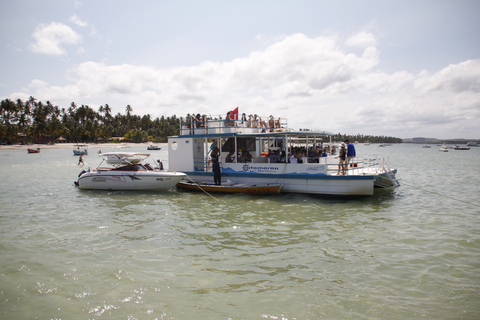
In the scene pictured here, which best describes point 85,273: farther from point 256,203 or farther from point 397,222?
point 397,222

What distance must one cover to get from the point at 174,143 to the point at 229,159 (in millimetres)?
3983

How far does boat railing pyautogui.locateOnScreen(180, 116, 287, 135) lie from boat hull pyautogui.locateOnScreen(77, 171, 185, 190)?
3.08m

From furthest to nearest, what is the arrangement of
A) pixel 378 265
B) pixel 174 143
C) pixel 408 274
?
pixel 174 143
pixel 378 265
pixel 408 274

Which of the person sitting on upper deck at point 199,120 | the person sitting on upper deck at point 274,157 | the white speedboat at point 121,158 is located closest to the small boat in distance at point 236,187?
the person sitting on upper deck at point 274,157

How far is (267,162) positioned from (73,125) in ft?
424

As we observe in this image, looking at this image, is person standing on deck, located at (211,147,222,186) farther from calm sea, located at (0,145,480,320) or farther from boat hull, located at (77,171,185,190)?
calm sea, located at (0,145,480,320)

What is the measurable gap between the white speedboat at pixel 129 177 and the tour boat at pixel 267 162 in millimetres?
1612

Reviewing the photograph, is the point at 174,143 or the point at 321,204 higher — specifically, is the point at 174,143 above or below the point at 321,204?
above

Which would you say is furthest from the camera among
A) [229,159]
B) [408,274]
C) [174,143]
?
[174,143]


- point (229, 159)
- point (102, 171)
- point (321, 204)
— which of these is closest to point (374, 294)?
point (321, 204)

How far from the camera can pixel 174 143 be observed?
19.8 metres

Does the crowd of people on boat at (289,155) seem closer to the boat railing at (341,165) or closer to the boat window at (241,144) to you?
the boat railing at (341,165)

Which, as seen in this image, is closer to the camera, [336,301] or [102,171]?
[336,301]

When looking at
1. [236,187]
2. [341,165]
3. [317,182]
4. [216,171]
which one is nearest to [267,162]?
[236,187]
